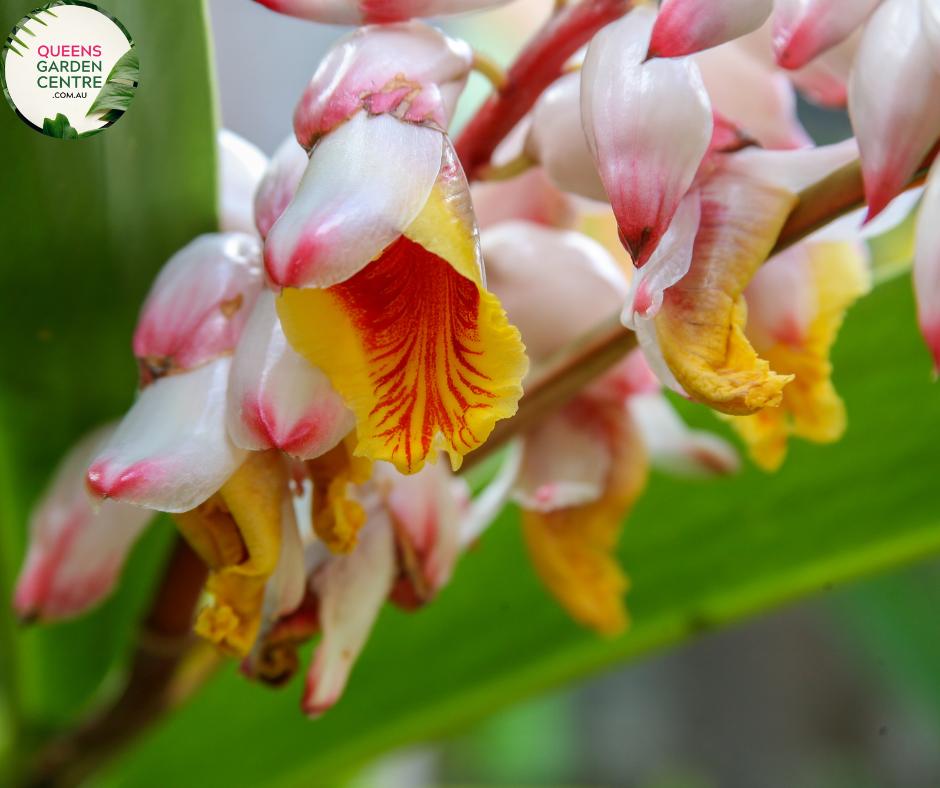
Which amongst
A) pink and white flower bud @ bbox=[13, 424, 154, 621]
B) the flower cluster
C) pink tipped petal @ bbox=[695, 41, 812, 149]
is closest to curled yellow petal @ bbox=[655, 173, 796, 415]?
the flower cluster

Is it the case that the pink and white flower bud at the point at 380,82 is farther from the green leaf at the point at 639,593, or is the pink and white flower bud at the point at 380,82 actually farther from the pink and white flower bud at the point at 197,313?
the green leaf at the point at 639,593

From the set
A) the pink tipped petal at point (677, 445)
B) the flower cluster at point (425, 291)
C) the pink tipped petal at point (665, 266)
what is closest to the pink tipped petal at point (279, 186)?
the flower cluster at point (425, 291)

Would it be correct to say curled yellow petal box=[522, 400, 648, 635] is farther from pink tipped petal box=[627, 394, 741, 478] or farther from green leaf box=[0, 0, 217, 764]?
green leaf box=[0, 0, 217, 764]

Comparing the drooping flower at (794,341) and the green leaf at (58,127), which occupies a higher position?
the green leaf at (58,127)

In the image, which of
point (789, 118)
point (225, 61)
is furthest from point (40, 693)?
point (225, 61)

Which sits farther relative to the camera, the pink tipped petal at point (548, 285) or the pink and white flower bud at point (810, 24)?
the pink tipped petal at point (548, 285)

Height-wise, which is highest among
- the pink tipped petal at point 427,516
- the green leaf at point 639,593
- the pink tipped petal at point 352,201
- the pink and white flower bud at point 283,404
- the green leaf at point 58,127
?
the pink tipped petal at point 352,201
